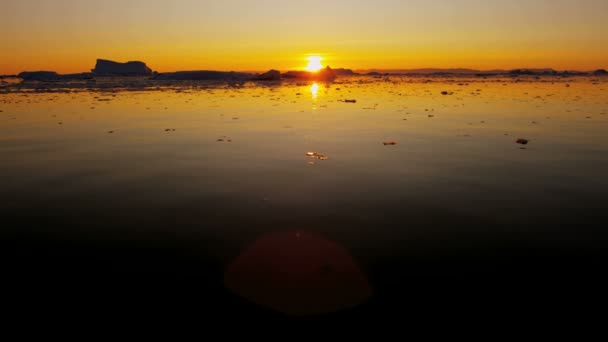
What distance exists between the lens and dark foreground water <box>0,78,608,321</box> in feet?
11.2

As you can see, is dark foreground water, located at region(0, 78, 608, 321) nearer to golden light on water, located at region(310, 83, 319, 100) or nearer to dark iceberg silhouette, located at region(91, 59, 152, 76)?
golden light on water, located at region(310, 83, 319, 100)

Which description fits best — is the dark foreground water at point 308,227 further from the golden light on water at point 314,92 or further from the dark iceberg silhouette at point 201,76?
the dark iceberg silhouette at point 201,76

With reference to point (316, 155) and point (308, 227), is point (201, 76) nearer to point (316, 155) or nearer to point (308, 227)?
point (316, 155)

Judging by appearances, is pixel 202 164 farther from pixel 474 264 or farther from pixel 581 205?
pixel 581 205

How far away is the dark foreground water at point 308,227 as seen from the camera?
11.2 feet

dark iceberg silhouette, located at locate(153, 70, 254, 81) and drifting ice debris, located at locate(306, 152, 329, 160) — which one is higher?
dark iceberg silhouette, located at locate(153, 70, 254, 81)

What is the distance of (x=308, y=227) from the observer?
4.79 m

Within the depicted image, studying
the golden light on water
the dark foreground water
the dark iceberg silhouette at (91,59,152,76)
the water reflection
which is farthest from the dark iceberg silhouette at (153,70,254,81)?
the water reflection

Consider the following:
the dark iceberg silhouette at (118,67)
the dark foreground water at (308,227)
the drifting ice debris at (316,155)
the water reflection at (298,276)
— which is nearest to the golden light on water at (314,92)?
the drifting ice debris at (316,155)

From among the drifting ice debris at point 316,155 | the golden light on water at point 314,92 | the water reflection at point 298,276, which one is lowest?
the water reflection at point 298,276

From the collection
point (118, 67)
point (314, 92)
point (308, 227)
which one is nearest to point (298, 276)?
point (308, 227)

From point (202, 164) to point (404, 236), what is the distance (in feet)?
15.9

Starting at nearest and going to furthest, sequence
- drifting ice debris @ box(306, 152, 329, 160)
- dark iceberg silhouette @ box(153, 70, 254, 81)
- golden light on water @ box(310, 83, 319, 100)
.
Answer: drifting ice debris @ box(306, 152, 329, 160) → golden light on water @ box(310, 83, 319, 100) → dark iceberg silhouette @ box(153, 70, 254, 81)

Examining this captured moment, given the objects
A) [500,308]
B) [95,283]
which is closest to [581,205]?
[500,308]
